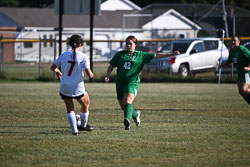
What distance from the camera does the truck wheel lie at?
26.5 m

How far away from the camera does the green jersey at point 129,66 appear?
33.4 feet

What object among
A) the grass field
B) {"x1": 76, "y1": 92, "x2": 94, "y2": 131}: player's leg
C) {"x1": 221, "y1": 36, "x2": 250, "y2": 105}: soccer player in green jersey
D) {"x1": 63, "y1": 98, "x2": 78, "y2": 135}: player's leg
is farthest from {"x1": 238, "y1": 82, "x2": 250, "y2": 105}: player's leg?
{"x1": 63, "y1": 98, "x2": 78, "y2": 135}: player's leg

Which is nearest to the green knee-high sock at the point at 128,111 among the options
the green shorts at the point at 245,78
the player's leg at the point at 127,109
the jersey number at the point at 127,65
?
the player's leg at the point at 127,109

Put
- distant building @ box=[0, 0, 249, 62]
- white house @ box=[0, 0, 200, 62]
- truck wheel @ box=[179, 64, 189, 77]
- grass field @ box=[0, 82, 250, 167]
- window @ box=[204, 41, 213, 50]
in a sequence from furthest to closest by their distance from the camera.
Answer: white house @ box=[0, 0, 200, 62] → distant building @ box=[0, 0, 249, 62] → window @ box=[204, 41, 213, 50] → truck wheel @ box=[179, 64, 189, 77] → grass field @ box=[0, 82, 250, 167]

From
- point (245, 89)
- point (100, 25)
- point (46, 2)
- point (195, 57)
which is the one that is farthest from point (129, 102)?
point (46, 2)

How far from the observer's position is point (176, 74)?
2659 centimetres

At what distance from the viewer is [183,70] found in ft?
86.9

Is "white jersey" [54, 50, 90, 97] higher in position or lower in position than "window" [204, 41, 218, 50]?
lower

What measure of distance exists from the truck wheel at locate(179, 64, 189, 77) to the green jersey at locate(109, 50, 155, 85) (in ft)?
53.1

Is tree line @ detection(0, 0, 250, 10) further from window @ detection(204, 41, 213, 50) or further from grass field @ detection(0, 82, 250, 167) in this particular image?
grass field @ detection(0, 82, 250, 167)

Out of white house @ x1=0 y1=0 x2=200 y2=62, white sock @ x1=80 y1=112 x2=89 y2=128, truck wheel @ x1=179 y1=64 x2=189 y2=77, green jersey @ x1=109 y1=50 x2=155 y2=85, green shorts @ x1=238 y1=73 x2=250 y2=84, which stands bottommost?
white sock @ x1=80 y1=112 x2=89 y2=128

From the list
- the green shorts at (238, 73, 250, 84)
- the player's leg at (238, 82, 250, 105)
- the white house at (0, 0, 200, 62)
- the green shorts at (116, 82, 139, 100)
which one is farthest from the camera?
the white house at (0, 0, 200, 62)

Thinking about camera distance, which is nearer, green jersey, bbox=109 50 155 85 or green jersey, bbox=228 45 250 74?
green jersey, bbox=109 50 155 85

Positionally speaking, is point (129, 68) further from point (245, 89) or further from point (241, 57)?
point (241, 57)
